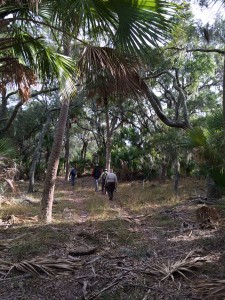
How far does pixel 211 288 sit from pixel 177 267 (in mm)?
720

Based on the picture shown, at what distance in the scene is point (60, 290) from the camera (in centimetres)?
399

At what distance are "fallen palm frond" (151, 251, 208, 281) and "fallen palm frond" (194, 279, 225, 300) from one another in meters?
0.37

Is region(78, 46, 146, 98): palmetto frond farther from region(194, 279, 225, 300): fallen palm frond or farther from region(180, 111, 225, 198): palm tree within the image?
region(194, 279, 225, 300): fallen palm frond

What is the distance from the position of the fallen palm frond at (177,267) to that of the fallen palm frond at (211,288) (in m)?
0.37

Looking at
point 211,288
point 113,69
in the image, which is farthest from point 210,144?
point 211,288

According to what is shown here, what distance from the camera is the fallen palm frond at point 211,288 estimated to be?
355 centimetres

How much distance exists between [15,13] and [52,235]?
12.8ft

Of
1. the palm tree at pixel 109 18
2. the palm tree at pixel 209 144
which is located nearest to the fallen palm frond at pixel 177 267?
the palm tree at pixel 209 144

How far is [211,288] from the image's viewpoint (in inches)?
146

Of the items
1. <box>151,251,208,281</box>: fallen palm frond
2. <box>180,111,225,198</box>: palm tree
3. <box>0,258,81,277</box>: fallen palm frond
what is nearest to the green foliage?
<box>180,111,225,198</box>: palm tree

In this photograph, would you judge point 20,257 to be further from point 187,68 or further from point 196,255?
point 187,68

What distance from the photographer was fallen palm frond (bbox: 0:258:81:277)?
14.6 feet

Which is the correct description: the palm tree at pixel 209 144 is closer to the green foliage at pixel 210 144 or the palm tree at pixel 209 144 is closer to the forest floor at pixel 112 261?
the green foliage at pixel 210 144

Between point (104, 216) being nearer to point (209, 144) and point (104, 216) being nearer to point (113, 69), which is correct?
point (209, 144)
